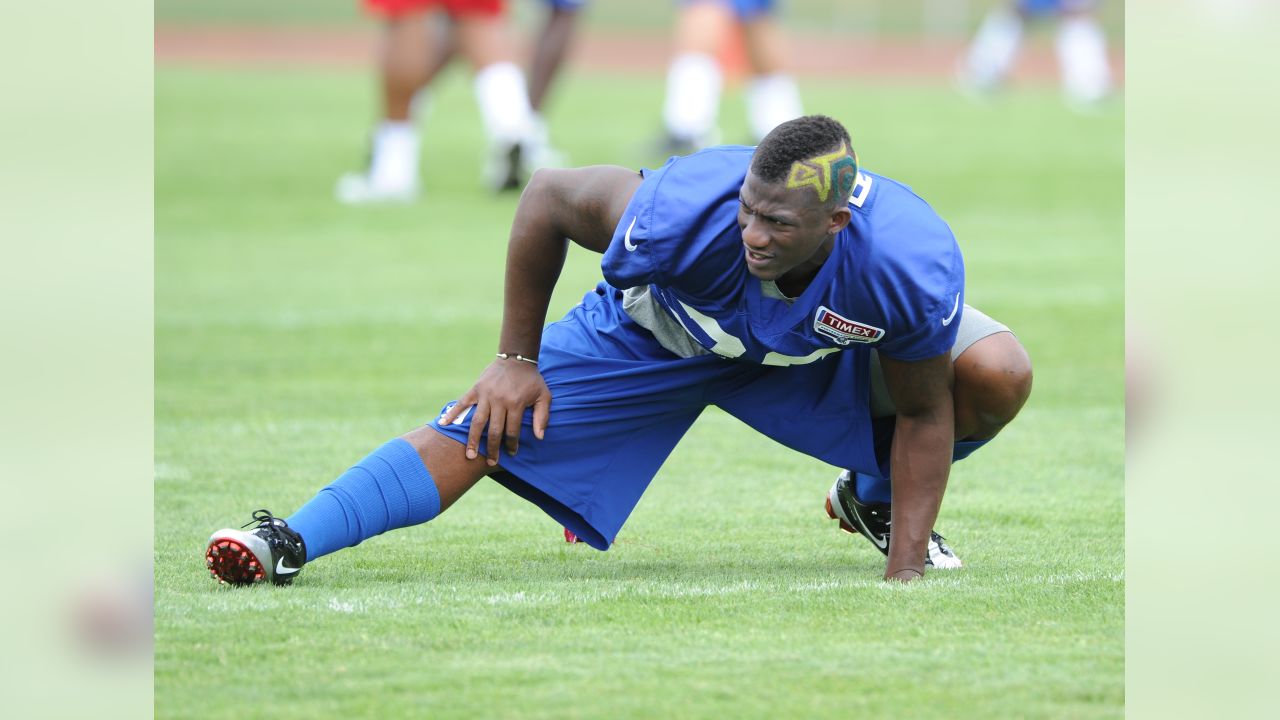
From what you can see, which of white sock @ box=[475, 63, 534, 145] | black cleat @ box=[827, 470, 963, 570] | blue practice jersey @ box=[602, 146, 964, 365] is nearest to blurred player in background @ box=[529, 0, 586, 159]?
white sock @ box=[475, 63, 534, 145]

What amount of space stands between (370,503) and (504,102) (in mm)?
7056

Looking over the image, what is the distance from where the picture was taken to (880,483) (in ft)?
12.9

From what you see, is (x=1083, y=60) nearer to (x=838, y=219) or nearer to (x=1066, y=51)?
(x=1066, y=51)

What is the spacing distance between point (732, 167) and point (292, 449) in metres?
2.21

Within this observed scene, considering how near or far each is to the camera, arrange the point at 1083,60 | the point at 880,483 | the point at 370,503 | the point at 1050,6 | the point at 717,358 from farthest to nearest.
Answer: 1. the point at 1050,6
2. the point at 1083,60
3. the point at 880,483
4. the point at 717,358
5. the point at 370,503

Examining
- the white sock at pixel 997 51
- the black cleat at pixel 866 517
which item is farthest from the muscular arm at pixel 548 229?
the white sock at pixel 997 51

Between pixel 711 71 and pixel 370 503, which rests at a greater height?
pixel 711 71

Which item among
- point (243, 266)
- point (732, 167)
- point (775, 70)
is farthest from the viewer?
point (775, 70)

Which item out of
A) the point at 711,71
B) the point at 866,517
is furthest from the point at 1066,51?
the point at 866,517

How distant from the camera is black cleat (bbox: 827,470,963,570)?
3816 millimetres

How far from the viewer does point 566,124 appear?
1440 centimetres

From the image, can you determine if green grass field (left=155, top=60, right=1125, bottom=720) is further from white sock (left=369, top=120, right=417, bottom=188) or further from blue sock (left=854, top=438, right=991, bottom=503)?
white sock (left=369, top=120, right=417, bottom=188)
